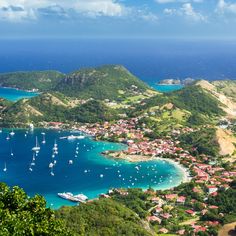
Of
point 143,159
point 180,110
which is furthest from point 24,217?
point 180,110

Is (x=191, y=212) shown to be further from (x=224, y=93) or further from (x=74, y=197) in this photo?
(x=224, y=93)

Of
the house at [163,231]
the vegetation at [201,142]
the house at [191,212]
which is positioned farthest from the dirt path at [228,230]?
the vegetation at [201,142]

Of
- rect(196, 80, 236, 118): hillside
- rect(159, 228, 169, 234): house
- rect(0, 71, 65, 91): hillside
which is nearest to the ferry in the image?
rect(159, 228, 169, 234): house

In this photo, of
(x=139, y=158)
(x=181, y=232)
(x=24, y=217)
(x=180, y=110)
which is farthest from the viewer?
(x=180, y=110)

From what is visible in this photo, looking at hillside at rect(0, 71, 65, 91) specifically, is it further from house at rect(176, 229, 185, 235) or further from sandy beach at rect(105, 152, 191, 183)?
house at rect(176, 229, 185, 235)

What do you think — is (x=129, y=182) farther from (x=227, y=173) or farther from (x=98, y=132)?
(x=98, y=132)

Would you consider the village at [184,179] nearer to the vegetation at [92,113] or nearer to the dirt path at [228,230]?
the dirt path at [228,230]
